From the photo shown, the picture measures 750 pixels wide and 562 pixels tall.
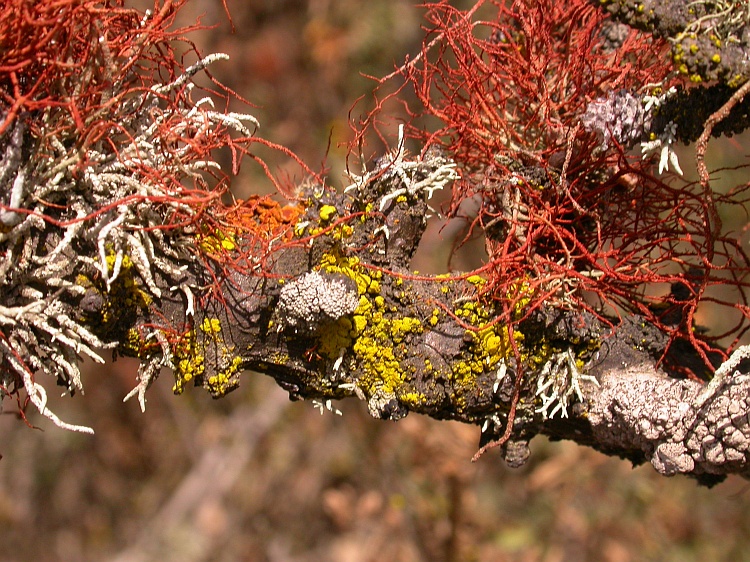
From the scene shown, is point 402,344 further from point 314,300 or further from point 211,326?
point 211,326

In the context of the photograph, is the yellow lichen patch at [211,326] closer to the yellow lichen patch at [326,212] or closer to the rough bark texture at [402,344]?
the rough bark texture at [402,344]

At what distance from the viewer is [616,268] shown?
1.13 meters

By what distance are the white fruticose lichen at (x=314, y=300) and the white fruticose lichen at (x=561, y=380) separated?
344 mm

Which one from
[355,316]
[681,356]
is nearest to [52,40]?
[355,316]

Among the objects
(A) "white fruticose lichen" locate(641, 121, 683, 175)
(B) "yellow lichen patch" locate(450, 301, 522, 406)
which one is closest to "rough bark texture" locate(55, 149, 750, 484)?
(B) "yellow lichen patch" locate(450, 301, 522, 406)

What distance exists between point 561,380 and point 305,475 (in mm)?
2890

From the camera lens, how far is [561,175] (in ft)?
3.54

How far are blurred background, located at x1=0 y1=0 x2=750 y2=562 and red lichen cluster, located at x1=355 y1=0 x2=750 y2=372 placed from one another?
1615 millimetres

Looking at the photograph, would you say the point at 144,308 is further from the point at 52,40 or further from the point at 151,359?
the point at 52,40

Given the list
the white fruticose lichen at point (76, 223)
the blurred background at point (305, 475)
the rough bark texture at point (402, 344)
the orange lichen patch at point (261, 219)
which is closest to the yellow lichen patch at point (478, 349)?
the rough bark texture at point (402, 344)

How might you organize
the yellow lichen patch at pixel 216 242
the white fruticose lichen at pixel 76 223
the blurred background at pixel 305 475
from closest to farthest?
the white fruticose lichen at pixel 76 223, the yellow lichen patch at pixel 216 242, the blurred background at pixel 305 475

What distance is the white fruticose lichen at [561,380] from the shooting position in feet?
3.53

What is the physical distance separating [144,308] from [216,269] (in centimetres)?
12

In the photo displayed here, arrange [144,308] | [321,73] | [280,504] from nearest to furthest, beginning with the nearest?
[144,308]
[280,504]
[321,73]
